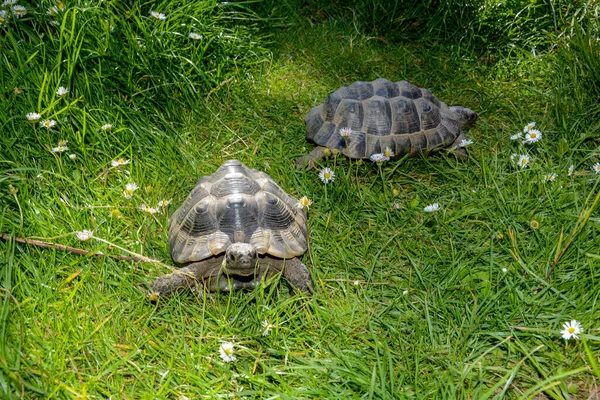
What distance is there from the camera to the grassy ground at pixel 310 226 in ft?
8.63

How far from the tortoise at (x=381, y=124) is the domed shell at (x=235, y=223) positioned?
851 millimetres

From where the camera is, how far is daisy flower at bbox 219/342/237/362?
2656 millimetres

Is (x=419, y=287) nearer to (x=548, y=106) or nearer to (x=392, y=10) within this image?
(x=548, y=106)

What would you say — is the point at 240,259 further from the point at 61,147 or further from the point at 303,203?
the point at 61,147

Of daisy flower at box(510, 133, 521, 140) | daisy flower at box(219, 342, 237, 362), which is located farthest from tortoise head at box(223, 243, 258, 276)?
daisy flower at box(510, 133, 521, 140)

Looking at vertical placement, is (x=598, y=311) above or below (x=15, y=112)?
below

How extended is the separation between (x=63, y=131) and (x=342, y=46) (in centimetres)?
280

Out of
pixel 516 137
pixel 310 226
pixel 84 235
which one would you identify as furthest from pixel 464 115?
pixel 84 235

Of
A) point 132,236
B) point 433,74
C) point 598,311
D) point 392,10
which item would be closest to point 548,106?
point 433,74

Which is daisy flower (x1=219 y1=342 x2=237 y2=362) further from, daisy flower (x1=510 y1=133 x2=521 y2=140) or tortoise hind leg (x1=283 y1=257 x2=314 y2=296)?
daisy flower (x1=510 y1=133 x2=521 y2=140)

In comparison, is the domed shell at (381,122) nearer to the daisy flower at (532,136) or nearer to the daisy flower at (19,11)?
the daisy flower at (532,136)

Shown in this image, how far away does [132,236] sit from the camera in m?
3.38

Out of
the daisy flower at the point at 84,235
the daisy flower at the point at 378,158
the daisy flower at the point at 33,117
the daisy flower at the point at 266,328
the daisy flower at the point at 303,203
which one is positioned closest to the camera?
the daisy flower at the point at 266,328

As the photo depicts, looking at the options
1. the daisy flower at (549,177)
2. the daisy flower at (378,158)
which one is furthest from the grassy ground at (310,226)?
the daisy flower at (378,158)
